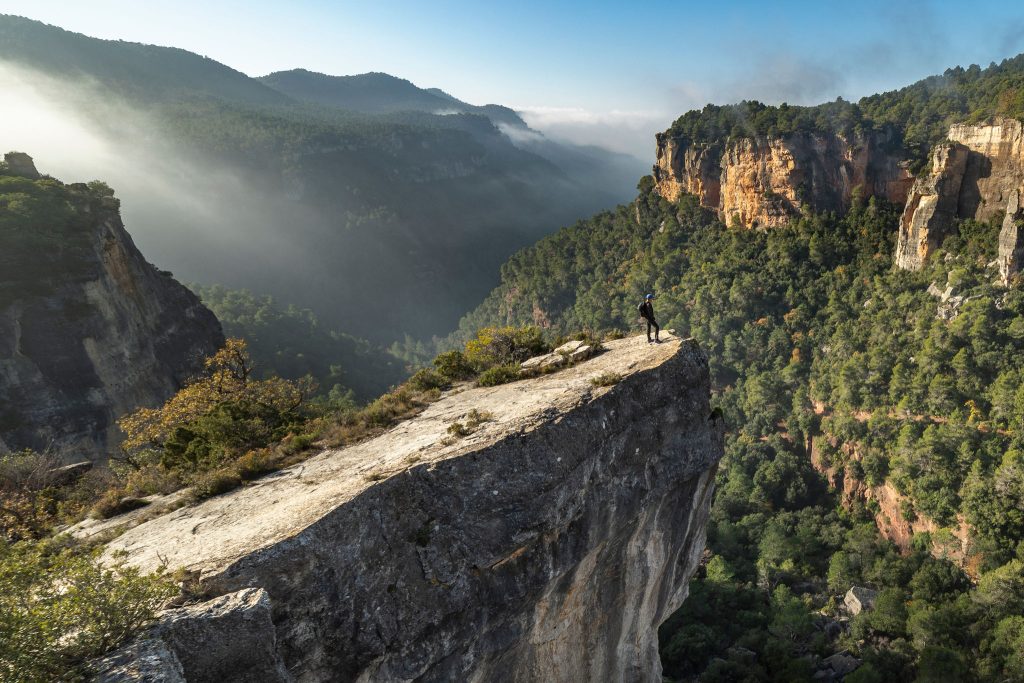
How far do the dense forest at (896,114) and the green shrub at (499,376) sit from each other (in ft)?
167

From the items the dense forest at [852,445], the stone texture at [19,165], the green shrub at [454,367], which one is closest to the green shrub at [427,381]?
the green shrub at [454,367]

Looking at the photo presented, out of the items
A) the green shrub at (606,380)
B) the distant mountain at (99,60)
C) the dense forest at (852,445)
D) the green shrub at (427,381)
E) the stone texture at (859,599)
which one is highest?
the distant mountain at (99,60)

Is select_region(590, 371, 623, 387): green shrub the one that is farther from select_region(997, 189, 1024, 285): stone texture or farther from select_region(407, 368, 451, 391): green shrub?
select_region(997, 189, 1024, 285): stone texture

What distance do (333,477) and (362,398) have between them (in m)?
47.4

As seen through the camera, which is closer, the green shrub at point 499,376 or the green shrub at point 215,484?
the green shrub at point 215,484

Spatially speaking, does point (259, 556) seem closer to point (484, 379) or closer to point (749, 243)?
point (484, 379)

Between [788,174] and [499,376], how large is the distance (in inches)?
2277

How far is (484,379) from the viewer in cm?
1362

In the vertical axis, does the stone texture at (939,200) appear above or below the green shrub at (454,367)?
above

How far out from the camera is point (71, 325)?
21.7 m

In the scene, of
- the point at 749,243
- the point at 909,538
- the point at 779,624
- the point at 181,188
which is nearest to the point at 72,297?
the point at 779,624

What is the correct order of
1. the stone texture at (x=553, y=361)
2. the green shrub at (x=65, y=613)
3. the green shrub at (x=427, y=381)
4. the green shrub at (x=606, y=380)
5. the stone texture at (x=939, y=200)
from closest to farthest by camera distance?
the green shrub at (x=65, y=613) < the green shrub at (x=606, y=380) < the stone texture at (x=553, y=361) < the green shrub at (x=427, y=381) < the stone texture at (x=939, y=200)

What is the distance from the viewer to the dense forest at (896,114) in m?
52.2

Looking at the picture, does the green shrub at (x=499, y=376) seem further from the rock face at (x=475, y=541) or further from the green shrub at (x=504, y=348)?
the green shrub at (x=504, y=348)
